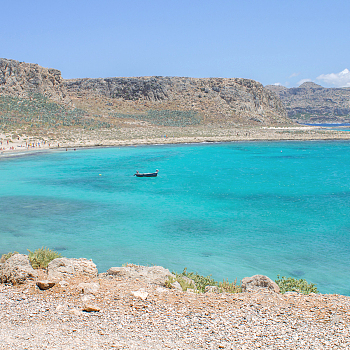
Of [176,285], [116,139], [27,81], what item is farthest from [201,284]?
[27,81]

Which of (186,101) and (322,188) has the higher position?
A: (186,101)

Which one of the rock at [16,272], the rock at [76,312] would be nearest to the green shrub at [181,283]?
the rock at [76,312]

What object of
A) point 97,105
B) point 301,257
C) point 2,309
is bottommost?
point 301,257

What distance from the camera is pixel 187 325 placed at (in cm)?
641

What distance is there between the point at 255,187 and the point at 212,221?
33.4 feet

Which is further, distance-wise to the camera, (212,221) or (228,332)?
(212,221)

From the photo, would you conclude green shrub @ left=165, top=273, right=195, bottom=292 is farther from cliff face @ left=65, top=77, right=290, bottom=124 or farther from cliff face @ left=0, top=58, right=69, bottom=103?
cliff face @ left=65, top=77, right=290, bottom=124

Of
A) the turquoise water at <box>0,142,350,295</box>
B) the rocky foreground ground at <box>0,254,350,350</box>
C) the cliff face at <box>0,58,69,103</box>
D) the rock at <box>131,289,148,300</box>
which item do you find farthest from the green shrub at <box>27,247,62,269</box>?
the cliff face at <box>0,58,69,103</box>

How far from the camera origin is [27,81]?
257 feet

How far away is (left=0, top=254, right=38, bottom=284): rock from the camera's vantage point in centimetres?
827

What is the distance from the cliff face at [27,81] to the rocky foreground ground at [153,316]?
75.1m

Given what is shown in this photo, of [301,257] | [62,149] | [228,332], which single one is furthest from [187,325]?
[62,149]

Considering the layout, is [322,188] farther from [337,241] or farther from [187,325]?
[187,325]

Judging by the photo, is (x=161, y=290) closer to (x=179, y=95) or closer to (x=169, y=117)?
(x=169, y=117)
